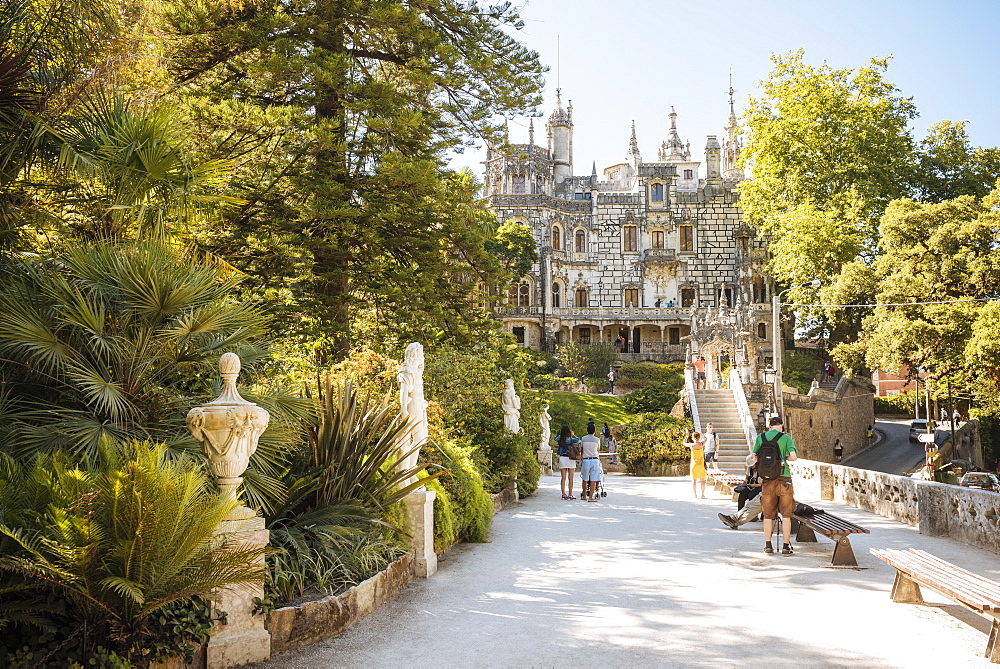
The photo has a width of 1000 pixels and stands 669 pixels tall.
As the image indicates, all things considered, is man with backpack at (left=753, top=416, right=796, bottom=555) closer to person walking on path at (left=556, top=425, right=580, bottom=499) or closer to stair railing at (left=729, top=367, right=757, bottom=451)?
person walking on path at (left=556, top=425, right=580, bottom=499)

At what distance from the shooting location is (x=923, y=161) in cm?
3269

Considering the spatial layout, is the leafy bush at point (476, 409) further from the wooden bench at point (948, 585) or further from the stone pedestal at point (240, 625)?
the stone pedestal at point (240, 625)

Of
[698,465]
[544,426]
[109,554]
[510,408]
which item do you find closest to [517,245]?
[544,426]

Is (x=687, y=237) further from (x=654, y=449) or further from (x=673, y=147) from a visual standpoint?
(x=654, y=449)

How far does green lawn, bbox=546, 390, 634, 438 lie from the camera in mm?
33875

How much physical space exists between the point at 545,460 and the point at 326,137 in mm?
14526

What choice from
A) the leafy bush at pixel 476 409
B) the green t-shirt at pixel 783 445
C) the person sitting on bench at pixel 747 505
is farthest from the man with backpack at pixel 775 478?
the leafy bush at pixel 476 409

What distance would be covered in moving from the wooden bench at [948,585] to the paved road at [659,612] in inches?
7.8

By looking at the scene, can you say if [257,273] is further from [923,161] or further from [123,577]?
[923,161]

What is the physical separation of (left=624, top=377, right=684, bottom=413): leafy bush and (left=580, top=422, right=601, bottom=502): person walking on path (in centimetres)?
2093

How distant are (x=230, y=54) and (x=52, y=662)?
36.8 feet

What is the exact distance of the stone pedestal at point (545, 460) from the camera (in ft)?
78.5

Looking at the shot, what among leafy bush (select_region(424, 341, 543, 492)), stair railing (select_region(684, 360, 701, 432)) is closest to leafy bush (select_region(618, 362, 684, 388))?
stair railing (select_region(684, 360, 701, 432))

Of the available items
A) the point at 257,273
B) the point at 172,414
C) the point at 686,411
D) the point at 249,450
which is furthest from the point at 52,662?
the point at 686,411
